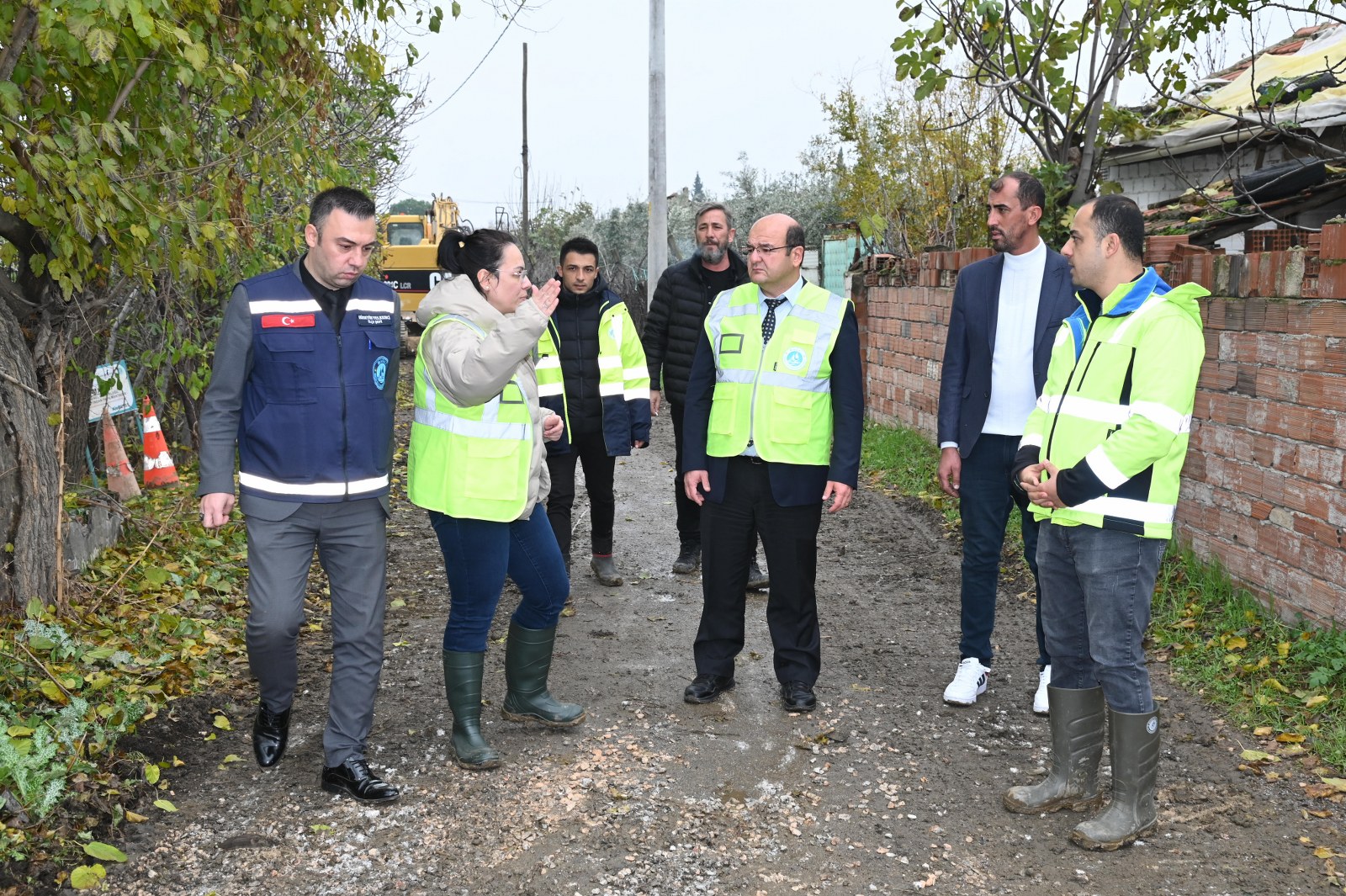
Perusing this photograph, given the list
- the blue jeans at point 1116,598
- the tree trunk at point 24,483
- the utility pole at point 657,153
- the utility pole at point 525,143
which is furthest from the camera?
the utility pole at point 525,143

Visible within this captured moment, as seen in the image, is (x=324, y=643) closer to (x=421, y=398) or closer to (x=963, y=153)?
(x=421, y=398)

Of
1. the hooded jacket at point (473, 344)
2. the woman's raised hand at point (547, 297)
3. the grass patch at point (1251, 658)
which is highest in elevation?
the woman's raised hand at point (547, 297)

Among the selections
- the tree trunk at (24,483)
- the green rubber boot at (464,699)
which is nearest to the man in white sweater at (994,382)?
the green rubber boot at (464,699)

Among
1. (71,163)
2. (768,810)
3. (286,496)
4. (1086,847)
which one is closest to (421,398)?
(286,496)

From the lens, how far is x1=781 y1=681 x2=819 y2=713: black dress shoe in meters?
4.98

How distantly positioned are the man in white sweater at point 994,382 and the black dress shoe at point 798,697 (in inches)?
22.8

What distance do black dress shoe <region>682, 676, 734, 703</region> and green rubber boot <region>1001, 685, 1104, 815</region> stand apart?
1.46m

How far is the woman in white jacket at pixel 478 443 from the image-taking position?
403 cm

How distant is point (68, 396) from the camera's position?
270 inches

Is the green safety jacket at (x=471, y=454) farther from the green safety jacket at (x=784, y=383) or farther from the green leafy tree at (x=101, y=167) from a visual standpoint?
the green leafy tree at (x=101, y=167)

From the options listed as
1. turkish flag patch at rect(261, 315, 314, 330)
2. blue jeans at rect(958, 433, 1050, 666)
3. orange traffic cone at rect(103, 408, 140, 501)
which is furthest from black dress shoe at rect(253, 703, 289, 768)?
orange traffic cone at rect(103, 408, 140, 501)

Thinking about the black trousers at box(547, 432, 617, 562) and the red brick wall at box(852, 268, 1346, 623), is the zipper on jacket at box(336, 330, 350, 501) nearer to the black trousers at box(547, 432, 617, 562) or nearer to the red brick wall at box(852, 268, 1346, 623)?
the black trousers at box(547, 432, 617, 562)

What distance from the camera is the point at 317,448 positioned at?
4.05 metres

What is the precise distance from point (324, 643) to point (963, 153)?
16670 mm
